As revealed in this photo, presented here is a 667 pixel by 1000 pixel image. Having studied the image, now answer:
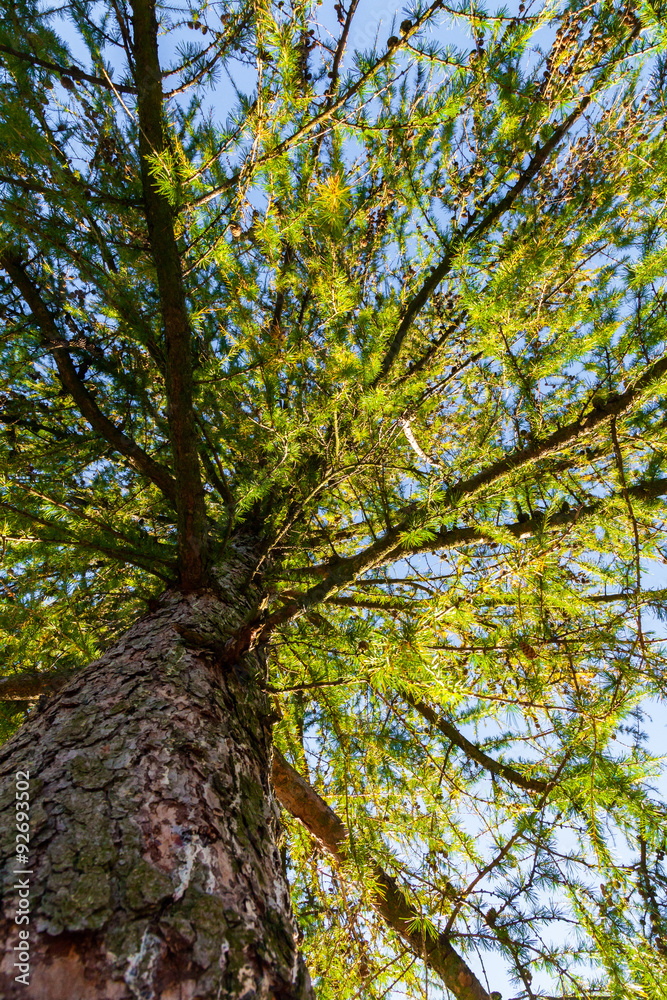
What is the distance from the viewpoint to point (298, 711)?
3.24m

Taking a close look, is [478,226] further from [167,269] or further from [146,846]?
[146,846]

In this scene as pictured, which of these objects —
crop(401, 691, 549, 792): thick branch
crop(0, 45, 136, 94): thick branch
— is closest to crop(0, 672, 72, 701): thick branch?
crop(401, 691, 549, 792): thick branch

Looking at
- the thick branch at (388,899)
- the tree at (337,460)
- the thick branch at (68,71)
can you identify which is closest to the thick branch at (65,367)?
the tree at (337,460)

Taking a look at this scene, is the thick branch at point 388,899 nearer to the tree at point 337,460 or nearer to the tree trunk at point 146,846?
the tree at point 337,460

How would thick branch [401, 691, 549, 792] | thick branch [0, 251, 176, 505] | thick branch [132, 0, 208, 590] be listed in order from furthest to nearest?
thick branch [401, 691, 549, 792] < thick branch [0, 251, 176, 505] < thick branch [132, 0, 208, 590]

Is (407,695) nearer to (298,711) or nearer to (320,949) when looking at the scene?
(298,711)

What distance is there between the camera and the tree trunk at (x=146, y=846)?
79cm

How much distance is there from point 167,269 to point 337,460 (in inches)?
35.6

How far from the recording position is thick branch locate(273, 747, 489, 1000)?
1957 millimetres

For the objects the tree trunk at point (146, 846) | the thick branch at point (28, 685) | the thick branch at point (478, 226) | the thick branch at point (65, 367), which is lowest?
the tree trunk at point (146, 846)

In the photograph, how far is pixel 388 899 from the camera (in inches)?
84.3

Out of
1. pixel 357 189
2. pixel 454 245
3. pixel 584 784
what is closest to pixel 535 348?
pixel 454 245

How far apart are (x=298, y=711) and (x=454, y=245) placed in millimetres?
2663

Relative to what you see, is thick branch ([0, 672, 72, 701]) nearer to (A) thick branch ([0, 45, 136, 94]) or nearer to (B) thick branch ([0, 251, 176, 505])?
(B) thick branch ([0, 251, 176, 505])
